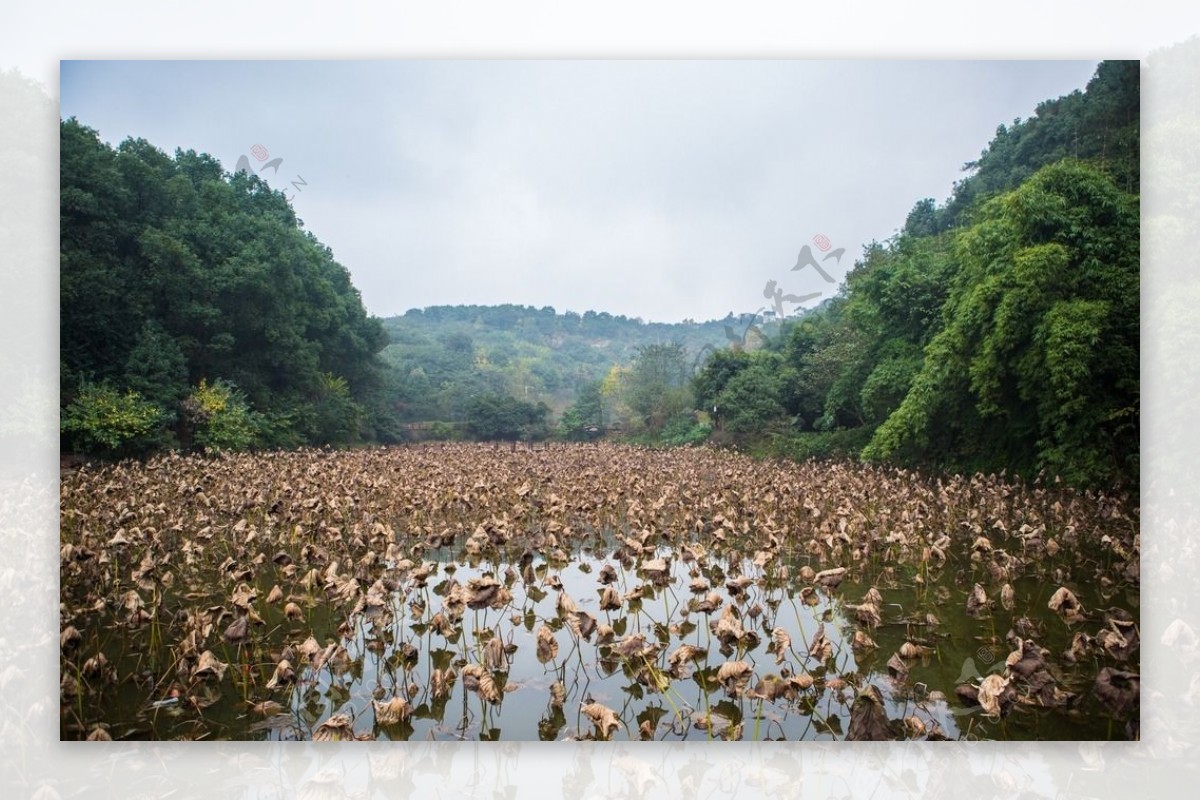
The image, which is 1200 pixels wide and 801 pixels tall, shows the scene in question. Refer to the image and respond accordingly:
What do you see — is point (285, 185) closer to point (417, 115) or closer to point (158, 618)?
point (417, 115)

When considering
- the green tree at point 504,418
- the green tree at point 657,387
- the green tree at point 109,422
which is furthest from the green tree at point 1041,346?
the green tree at point 109,422

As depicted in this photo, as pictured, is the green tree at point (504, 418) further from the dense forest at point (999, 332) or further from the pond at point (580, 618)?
the dense forest at point (999, 332)

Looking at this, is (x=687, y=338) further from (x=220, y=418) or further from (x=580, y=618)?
(x=580, y=618)

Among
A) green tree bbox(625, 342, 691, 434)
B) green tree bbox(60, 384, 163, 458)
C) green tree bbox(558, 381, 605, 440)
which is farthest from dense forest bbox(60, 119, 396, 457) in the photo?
green tree bbox(625, 342, 691, 434)

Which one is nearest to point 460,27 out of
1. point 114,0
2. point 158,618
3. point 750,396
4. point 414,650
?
point 114,0

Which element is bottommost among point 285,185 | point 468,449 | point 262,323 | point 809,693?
point 809,693
